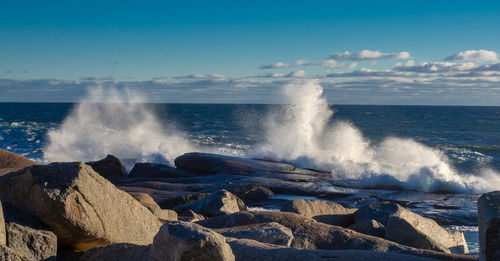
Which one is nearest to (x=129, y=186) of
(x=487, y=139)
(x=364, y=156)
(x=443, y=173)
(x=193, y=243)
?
(x=443, y=173)

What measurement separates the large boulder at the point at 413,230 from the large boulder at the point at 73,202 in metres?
2.91

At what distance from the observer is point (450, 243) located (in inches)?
251

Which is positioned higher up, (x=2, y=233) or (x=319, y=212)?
(x=2, y=233)

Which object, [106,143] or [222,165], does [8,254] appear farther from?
[106,143]

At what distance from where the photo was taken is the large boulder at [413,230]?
5594 millimetres

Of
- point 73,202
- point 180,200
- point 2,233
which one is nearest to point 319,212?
point 180,200

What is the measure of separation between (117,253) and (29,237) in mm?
614

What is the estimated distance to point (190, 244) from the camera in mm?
2979

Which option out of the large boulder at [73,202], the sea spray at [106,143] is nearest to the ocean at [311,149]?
the sea spray at [106,143]

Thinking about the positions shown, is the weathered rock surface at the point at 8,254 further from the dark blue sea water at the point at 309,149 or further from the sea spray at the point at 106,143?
the sea spray at the point at 106,143

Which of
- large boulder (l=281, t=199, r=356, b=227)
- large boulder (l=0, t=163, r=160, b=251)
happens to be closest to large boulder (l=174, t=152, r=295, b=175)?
large boulder (l=281, t=199, r=356, b=227)

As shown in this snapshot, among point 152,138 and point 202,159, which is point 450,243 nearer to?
point 202,159

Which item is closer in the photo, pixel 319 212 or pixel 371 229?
pixel 371 229

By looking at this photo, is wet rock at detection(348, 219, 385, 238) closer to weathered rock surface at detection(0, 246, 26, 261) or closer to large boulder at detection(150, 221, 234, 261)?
large boulder at detection(150, 221, 234, 261)
